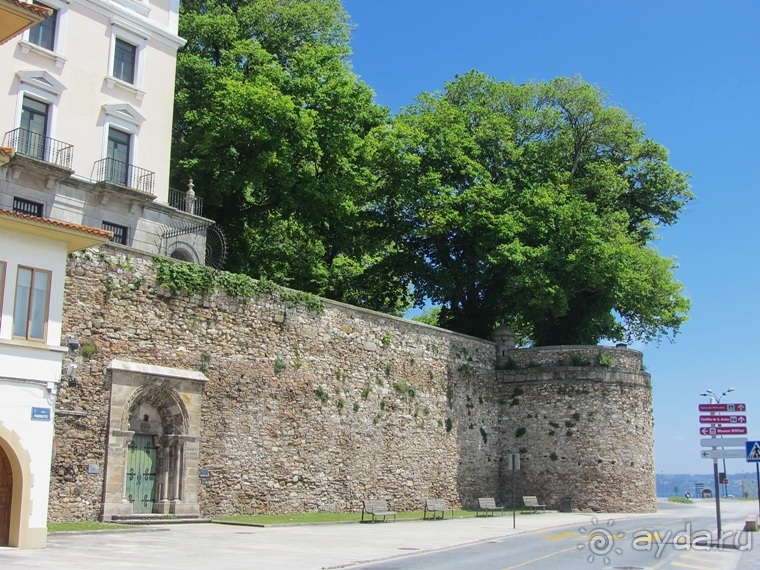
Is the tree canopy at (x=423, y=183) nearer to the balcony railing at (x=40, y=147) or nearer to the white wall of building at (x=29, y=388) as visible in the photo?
the balcony railing at (x=40, y=147)

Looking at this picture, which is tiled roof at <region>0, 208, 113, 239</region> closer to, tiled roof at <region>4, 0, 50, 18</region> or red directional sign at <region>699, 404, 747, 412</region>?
tiled roof at <region>4, 0, 50, 18</region>

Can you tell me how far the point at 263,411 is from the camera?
89.5 ft

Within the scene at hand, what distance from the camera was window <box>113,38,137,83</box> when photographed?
31328 millimetres

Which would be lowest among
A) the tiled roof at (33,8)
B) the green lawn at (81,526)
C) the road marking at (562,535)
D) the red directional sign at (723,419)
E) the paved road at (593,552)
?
the road marking at (562,535)

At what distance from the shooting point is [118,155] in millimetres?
30844

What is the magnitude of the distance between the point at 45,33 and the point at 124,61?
10.3ft

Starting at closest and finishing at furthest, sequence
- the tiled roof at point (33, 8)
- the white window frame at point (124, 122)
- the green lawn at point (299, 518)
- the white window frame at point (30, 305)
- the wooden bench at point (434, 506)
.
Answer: the tiled roof at point (33, 8)
the white window frame at point (30, 305)
the green lawn at point (299, 518)
the wooden bench at point (434, 506)
the white window frame at point (124, 122)

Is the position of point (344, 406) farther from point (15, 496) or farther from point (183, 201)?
point (15, 496)

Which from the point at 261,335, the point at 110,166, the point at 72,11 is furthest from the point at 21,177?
the point at 261,335

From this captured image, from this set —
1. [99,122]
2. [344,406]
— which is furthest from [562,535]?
[99,122]

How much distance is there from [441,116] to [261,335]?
18574 mm

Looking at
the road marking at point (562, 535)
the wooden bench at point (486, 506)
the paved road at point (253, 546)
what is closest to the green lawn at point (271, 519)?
the paved road at point (253, 546)

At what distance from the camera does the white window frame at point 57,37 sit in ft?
94.0

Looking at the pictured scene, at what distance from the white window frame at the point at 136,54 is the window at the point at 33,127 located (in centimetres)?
289
